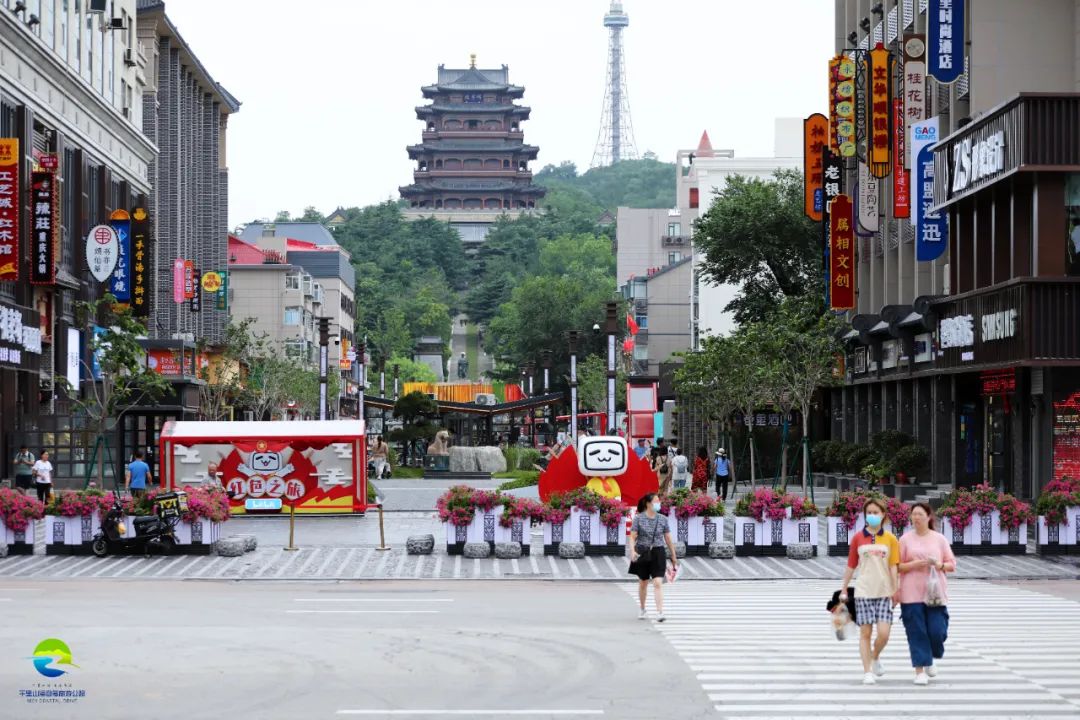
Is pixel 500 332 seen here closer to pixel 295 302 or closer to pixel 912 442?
pixel 295 302

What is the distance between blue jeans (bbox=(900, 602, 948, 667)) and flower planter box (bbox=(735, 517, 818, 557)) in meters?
12.8

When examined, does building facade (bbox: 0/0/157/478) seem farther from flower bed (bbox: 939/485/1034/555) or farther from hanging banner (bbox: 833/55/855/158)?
flower bed (bbox: 939/485/1034/555)

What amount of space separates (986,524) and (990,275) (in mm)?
9303

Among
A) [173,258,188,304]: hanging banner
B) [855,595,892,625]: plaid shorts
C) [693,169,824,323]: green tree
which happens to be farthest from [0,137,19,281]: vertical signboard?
[173,258,188,304]: hanging banner

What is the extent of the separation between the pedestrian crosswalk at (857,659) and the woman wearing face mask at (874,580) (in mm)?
373

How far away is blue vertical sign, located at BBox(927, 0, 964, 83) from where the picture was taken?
132 ft

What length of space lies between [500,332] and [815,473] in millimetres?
99284

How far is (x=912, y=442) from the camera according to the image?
148 feet

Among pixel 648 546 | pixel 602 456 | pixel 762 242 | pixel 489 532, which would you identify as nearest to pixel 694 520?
pixel 602 456

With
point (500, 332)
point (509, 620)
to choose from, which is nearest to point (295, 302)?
point (500, 332)

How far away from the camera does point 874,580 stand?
15070 mm

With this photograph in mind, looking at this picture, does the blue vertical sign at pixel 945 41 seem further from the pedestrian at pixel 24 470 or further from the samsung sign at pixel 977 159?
the pedestrian at pixel 24 470

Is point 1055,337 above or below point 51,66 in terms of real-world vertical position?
below

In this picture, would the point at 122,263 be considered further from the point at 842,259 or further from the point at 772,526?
the point at 772,526
